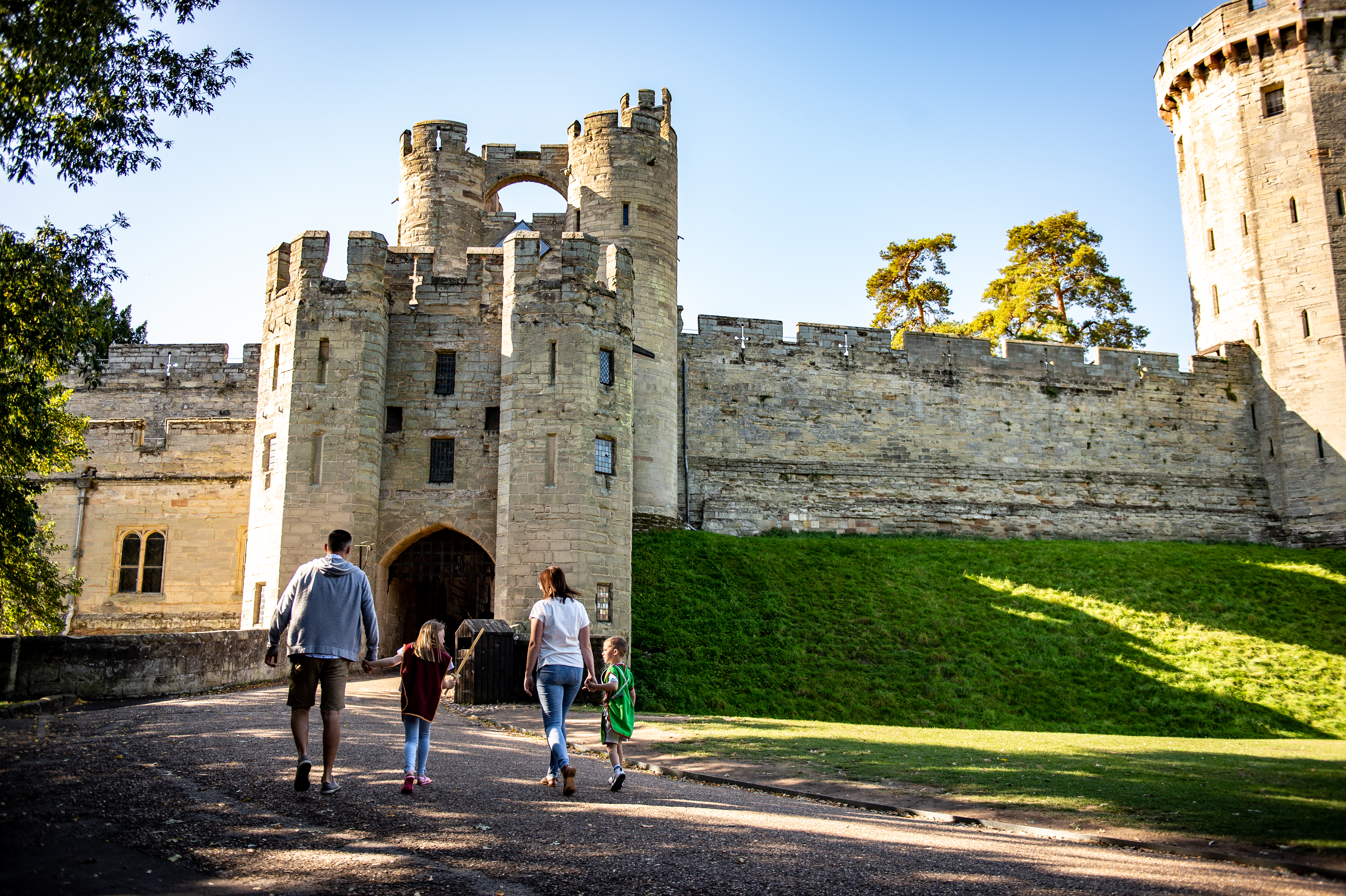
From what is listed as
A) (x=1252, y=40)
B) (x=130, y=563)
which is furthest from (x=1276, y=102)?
(x=130, y=563)

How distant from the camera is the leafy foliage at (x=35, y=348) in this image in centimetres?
1290

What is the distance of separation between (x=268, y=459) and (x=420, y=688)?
47.7ft

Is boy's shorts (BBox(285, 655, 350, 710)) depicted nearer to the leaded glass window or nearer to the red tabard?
the red tabard

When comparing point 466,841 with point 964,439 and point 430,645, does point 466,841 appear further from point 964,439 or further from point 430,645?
point 964,439

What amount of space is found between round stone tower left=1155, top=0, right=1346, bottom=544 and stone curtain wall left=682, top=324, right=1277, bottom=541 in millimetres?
1234

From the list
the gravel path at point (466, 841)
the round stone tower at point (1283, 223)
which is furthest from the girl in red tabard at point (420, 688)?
the round stone tower at point (1283, 223)

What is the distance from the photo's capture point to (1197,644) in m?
22.0

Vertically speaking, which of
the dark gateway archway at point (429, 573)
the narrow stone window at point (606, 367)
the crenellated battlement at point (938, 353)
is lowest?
the dark gateway archway at point (429, 573)

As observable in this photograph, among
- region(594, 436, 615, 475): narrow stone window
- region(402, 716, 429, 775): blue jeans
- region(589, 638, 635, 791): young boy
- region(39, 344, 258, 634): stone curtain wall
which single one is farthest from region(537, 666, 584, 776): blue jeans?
region(39, 344, 258, 634): stone curtain wall

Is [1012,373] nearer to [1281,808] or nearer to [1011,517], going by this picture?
[1011,517]

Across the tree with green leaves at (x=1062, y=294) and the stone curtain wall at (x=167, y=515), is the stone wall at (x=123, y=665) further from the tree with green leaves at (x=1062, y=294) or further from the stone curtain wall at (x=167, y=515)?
the tree with green leaves at (x=1062, y=294)

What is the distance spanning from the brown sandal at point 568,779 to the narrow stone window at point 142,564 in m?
19.9

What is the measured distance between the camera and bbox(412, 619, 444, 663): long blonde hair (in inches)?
301

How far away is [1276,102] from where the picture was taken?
107 feet
